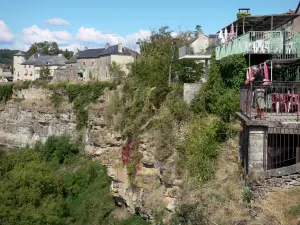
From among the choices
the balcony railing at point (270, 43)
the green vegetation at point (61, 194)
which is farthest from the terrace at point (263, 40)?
the green vegetation at point (61, 194)

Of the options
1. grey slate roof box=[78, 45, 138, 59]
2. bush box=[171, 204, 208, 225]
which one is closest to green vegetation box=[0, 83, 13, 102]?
grey slate roof box=[78, 45, 138, 59]

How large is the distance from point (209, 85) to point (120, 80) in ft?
42.8

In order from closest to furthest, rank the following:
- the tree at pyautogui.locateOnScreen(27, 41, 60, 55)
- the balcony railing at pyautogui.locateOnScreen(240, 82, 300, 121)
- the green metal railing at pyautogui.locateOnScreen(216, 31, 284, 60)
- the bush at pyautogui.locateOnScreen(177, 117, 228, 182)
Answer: the balcony railing at pyautogui.locateOnScreen(240, 82, 300, 121)
the bush at pyautogui.locateOnScreen(177, 117, 228, 182)
the green metal railing at pyautogui.locateOnScreen(216, 31, 284, 60)
the tree at pyautogui.locateOnScreen(27, 41, 60, 55)

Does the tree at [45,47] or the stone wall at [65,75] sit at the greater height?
the tree at [45,47]

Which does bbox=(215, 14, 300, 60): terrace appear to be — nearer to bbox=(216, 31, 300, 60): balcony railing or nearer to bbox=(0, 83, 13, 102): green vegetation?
bbox=(216, 31, 300, 60): balcony railing

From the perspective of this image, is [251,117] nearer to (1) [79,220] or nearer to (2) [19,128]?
(1) [79,220]

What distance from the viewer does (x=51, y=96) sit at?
36.2 metres

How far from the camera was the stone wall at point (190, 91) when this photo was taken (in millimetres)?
19158

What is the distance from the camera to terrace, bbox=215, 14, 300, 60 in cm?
1464

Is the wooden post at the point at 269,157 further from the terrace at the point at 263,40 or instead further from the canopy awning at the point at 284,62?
the terrace at the point at 263,40

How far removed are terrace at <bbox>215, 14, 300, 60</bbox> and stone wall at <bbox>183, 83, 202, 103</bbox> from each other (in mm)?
2267

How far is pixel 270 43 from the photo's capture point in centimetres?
1502

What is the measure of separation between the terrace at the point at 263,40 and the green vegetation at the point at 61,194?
8847 millimetres

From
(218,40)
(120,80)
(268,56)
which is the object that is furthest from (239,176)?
(120,80)
